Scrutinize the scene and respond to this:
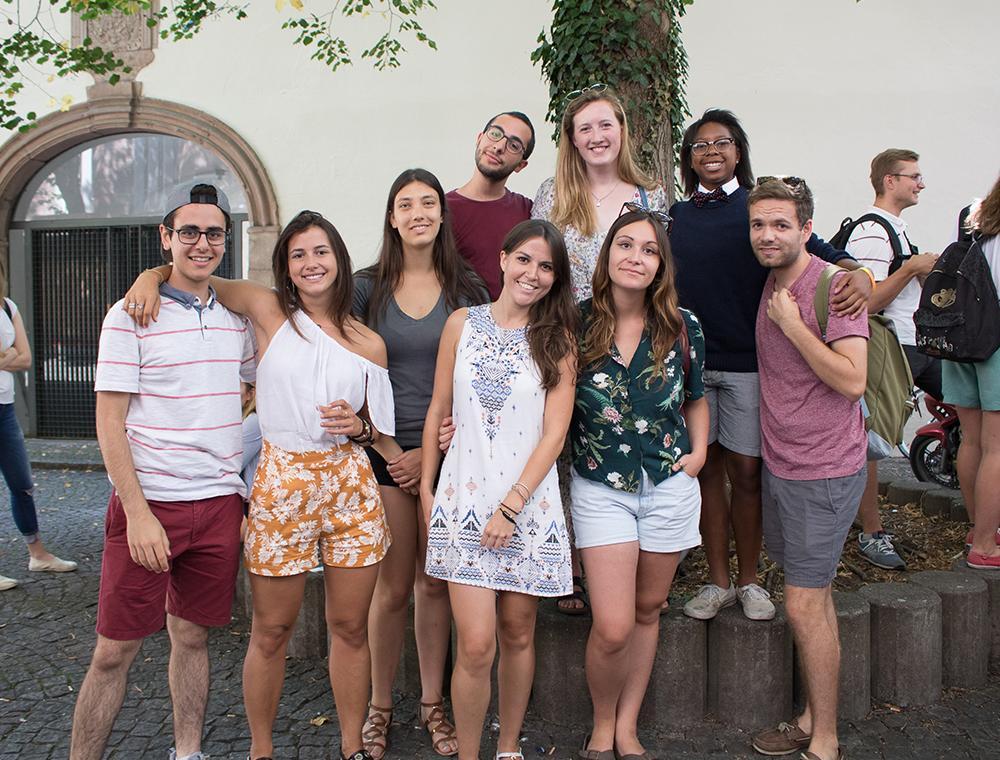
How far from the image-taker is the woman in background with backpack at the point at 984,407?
3836 mm

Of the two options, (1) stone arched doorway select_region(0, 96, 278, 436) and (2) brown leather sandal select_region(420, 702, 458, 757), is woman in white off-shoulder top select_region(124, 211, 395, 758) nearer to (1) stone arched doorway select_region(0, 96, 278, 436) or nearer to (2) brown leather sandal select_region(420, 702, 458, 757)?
(2) brown leather sandal select_region(420, 702, 458, 757)

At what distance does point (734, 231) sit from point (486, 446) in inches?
51.0

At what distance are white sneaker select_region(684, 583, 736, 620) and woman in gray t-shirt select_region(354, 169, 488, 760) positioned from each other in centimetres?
95

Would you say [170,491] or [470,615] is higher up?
[170,491]

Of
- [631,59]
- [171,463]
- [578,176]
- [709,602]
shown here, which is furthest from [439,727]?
[631,59]

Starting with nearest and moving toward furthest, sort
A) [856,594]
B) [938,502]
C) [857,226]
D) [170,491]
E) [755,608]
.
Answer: [170,491] → [755,608] → [856,594] → [857,226] → [938,502]

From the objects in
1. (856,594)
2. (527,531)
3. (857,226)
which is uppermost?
(857,226)

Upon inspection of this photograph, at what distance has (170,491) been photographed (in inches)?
105

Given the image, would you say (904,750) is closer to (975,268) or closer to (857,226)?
(975,268)

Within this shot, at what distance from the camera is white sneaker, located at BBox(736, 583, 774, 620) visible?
3.38 meters

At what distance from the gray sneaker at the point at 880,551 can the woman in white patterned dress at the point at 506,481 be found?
2.21 m

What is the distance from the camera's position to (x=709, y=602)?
135 inches

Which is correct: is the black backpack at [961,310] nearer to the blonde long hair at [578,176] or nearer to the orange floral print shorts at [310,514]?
the blonde long hair at [578,176]

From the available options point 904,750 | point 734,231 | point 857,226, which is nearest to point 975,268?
point 857,226
